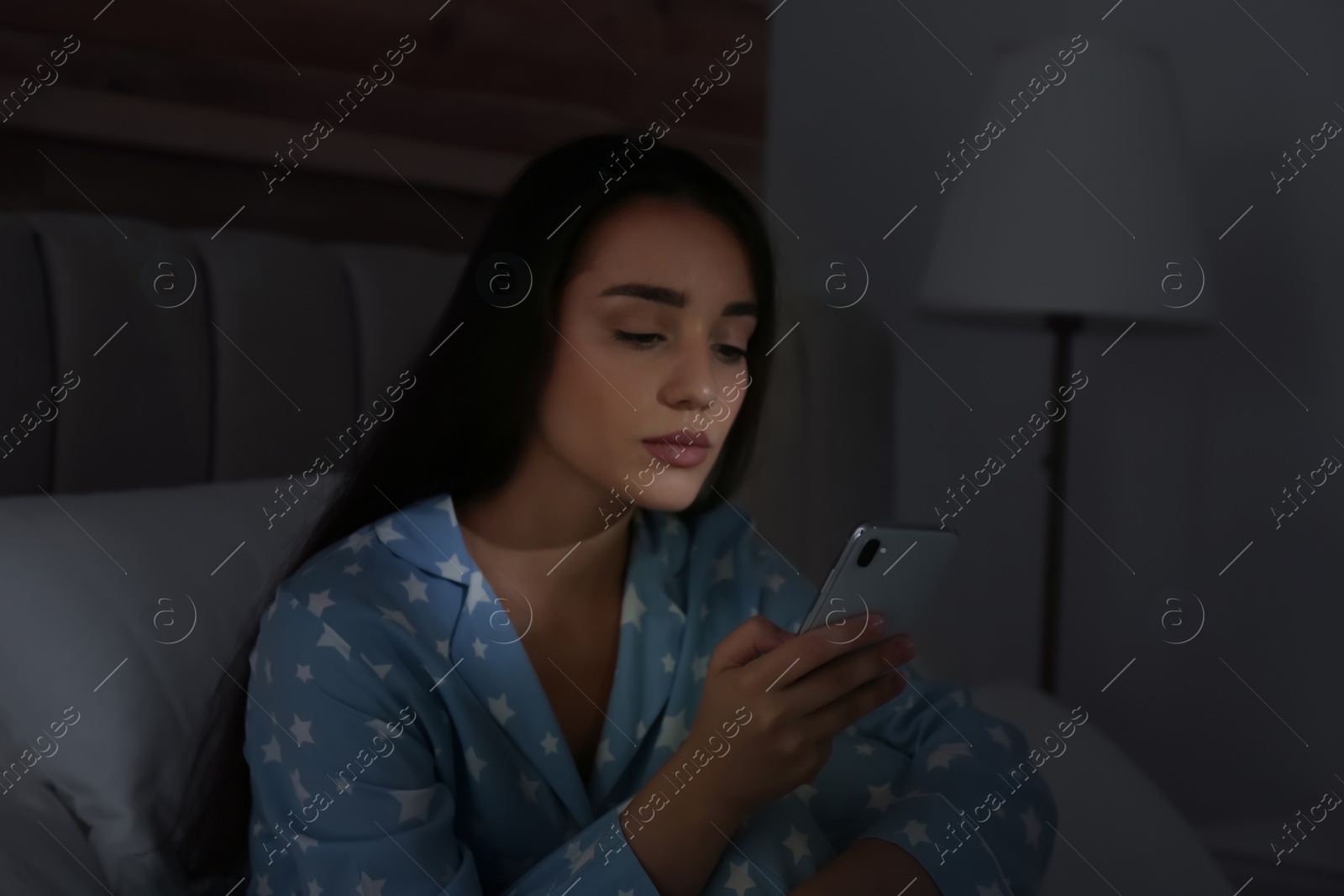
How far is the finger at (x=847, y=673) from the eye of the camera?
1.58 feet

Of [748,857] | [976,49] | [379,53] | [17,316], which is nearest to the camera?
[748,857]

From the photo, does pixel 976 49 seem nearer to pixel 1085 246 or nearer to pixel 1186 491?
pixel 1085 246

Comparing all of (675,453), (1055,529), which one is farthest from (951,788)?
(1055,529)

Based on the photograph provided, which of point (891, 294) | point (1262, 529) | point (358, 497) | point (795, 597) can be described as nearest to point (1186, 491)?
point (1262, 529)

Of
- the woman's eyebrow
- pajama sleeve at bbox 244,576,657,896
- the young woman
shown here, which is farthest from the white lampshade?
pajama sleeve at bbox 244,576,657,896

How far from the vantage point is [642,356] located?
563 mm

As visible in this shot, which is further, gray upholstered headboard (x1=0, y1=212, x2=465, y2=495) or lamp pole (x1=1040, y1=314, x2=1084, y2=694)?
lamp pole (x1=1040, y1=314, x2=1084, y2=694)

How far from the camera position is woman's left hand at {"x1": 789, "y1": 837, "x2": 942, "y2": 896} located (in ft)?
1.68

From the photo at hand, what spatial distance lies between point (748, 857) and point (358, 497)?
0.30 metres

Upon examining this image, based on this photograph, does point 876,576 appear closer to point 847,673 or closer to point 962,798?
point 847,673

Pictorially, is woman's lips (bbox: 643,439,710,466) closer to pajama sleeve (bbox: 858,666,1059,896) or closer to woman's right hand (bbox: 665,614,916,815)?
woman's right hand (bbox: 665,614,916,815)

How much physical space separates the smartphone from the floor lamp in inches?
18.9

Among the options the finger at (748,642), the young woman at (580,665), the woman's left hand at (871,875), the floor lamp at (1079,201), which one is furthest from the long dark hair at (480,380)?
the floor lamp at (1079,201)

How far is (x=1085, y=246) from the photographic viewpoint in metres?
0.91
